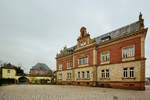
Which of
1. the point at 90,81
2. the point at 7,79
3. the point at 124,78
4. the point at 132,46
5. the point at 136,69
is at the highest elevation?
the point at 132,46

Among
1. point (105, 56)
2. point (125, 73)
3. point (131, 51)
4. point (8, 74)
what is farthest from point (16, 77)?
point (131, 51)

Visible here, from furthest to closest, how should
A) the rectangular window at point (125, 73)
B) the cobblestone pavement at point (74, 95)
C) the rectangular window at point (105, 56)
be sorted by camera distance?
the rectangular window at point (105, 56) < the rectangular window at point (125, 73) < the cobblestone pavement at point (74, 95)

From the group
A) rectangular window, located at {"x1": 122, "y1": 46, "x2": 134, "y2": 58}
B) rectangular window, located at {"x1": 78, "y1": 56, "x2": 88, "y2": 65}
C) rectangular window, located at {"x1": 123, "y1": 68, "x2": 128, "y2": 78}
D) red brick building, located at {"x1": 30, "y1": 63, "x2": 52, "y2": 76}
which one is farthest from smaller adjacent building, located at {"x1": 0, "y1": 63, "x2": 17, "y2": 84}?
rectangular window, located at {"x1": 122, "y1": 46, "x2": 134, "y2": 58}

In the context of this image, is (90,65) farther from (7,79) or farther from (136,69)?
(7,79)

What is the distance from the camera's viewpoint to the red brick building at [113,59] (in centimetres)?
1830

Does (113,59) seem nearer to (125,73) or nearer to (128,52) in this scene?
(128,52)

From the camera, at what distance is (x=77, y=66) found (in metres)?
30.4

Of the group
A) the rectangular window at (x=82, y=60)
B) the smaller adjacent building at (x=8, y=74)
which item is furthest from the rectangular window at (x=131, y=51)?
the smaller adjacent building at (x=8, y=74)

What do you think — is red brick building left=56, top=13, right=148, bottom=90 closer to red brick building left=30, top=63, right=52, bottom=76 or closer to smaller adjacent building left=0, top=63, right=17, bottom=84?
smaller adjacent building left=0, top=63, right=17, bottom=84

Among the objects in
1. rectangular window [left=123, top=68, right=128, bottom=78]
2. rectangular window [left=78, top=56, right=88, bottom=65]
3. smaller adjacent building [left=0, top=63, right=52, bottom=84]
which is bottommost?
smaller adjacent building [left=0, top=63, right=52, bottom=84]

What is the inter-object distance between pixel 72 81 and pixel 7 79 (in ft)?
88.7

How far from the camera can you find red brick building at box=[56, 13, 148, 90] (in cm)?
1830

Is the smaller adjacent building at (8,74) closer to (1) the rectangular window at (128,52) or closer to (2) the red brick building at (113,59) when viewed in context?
(2) the red brick building at (113,59)

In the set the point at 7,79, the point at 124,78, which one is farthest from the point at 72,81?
the point at 7,79
